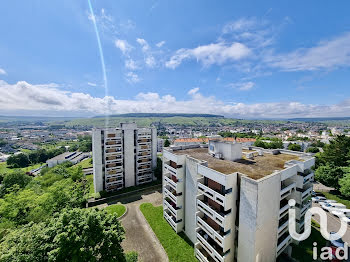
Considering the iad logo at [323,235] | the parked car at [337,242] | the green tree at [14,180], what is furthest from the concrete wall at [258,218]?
the green tree at [14,180]

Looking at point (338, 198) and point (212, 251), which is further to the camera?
point (338, 198)

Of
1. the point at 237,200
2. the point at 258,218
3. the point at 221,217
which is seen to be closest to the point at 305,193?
the point at 258,218

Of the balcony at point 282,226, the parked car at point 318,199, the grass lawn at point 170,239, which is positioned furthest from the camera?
the parked car at point 318,199

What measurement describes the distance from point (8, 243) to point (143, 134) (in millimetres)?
28898

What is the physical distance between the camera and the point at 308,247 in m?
19.9

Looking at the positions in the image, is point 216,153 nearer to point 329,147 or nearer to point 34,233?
point 34,233

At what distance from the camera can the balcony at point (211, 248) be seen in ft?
50.7

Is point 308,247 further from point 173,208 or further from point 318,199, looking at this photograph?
point 173,208

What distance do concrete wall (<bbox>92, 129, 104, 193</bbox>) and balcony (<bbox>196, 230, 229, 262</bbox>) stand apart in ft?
87.4

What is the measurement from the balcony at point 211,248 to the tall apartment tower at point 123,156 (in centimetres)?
2492

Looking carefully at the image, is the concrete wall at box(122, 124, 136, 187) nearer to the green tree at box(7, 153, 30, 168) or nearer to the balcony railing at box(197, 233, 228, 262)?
the balcony railing at box(197, 233, 228, 262)

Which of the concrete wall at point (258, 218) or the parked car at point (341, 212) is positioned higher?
the concrete wall at point (258, 218)

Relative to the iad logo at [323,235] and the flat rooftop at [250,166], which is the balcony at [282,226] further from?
the flat rooftop at [250,166]

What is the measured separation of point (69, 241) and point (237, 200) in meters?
15.4
